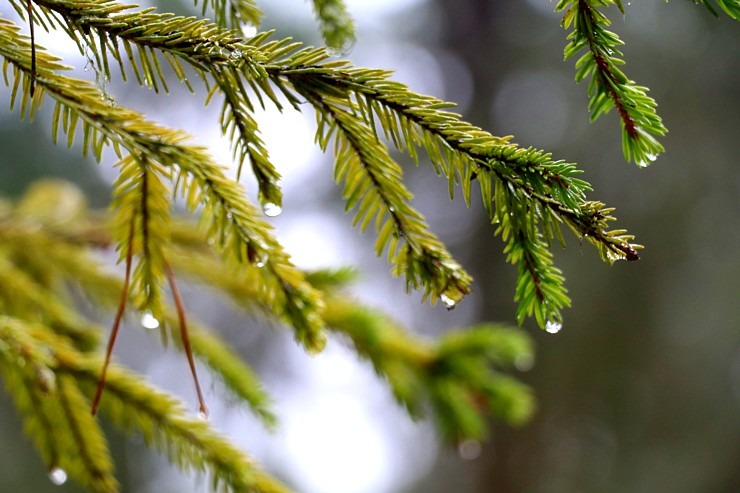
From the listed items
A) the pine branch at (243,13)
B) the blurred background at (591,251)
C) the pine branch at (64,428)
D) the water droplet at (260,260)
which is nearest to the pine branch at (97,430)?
the pine branch at (64,428)

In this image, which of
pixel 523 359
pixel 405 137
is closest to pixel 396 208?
pixel 405 137

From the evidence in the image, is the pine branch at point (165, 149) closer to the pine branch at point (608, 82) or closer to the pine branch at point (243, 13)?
the pine branch at point (243, 13)

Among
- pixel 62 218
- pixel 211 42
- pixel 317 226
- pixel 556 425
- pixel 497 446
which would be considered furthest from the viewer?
pixel 317 226

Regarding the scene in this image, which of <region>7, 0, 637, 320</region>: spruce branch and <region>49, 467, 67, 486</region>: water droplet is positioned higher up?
<region>7, 0, 637, 320</region>: spruce branch

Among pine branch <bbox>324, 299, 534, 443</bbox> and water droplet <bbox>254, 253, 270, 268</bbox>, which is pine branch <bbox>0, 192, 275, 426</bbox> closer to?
pine branch <bbox>324, 299, 534, 443</bbox>

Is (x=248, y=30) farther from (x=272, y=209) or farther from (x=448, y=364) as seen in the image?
(x=448, y=364)

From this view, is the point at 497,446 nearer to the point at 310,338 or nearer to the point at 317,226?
the point at 317,226

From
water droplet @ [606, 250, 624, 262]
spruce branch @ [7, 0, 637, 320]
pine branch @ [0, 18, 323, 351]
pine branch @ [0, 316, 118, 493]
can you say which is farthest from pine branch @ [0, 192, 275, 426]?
water droplet @ [606, 250, 624, 262]

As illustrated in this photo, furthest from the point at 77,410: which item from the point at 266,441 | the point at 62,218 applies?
the point at 266,441
